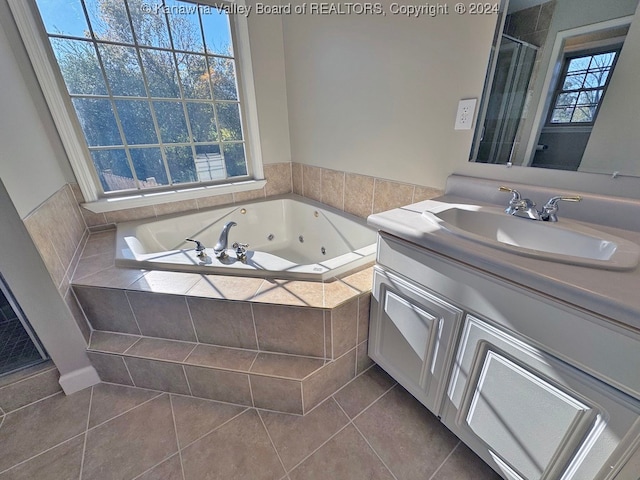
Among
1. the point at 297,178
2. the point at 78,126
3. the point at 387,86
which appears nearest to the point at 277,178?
the point at 297,178

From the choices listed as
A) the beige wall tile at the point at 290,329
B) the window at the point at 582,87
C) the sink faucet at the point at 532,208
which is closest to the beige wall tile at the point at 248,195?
the beige wall tile at the point at 290,329

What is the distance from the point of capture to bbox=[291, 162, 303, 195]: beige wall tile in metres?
2.34

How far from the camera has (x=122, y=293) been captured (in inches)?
48.6

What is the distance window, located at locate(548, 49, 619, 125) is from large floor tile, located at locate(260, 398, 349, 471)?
1.45m

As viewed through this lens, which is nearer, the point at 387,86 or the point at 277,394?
the point at 277,394

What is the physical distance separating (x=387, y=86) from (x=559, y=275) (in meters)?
1.26

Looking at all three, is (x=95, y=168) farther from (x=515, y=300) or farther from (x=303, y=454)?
(x=515, y=300)

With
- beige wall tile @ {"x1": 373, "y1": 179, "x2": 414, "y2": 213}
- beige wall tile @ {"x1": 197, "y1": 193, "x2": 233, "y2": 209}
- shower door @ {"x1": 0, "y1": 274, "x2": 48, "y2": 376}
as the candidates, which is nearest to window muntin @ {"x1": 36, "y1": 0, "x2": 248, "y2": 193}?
beige wall tile @ {"x1": 197, "y1": 193, "x2": 233, "y2": 209}

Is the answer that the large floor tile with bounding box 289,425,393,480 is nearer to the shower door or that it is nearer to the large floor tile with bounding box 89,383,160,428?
the large floor tile with bounding box 89,383,160,428

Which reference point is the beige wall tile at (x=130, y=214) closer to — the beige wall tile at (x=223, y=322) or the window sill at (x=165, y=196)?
the window sill at (x=165, y=196)

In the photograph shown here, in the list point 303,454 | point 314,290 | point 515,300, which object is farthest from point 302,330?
point 515,300

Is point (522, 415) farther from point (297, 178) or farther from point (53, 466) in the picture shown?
point (297, 178)

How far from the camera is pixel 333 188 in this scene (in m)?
2.03

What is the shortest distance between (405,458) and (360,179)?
57.4 inches
